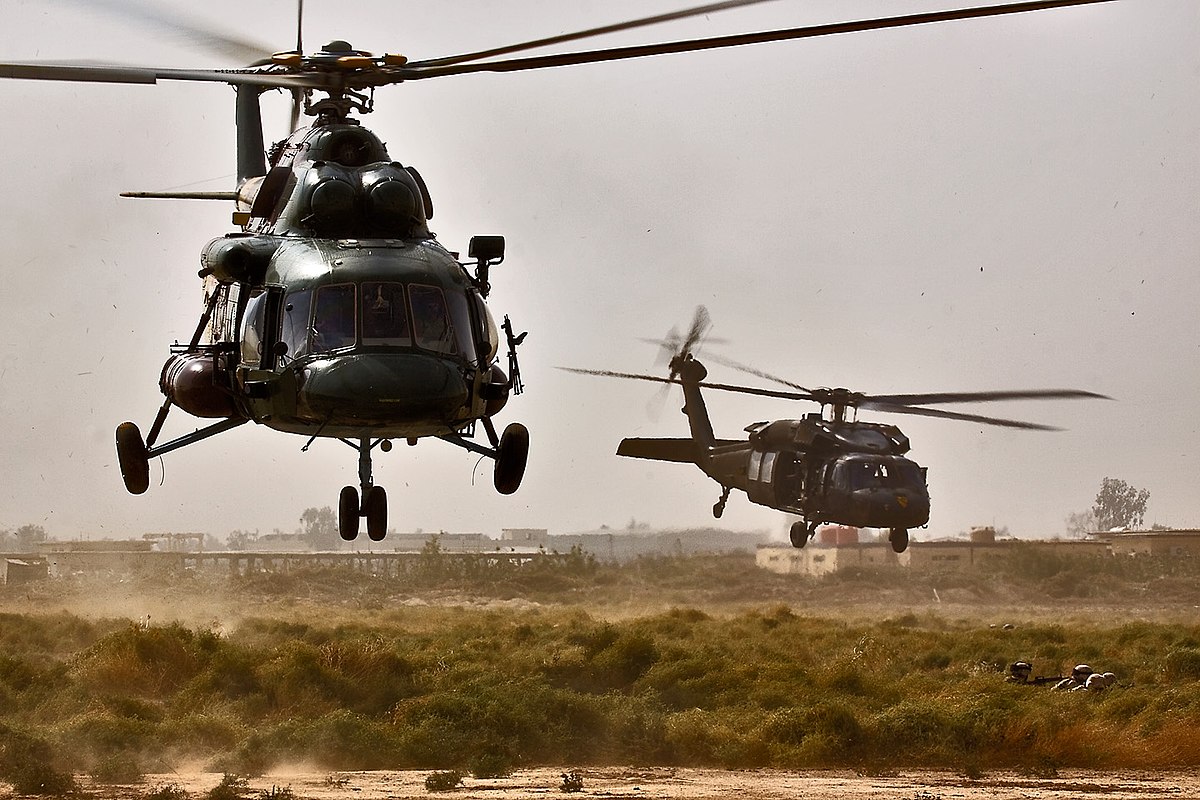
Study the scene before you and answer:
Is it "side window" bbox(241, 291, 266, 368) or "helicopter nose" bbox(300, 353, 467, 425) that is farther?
"side window" bbox(241, 291, 266, 368)

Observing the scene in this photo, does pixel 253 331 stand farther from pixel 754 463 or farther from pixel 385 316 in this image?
pixel 754 463

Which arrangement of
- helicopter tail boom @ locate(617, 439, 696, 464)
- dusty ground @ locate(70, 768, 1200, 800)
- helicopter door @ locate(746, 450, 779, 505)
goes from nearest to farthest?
dusty ground @ locate(70, 768, 1200, 800) < helicopter door @ locate(746, 450, 779, 505) < helicopter tail boom @ locate(617, 439, 696, 464)

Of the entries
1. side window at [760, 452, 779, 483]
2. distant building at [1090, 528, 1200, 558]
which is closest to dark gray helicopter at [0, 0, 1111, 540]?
side window at [760, 452, 779, 483]

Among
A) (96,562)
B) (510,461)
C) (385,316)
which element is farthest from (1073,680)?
(96,562)

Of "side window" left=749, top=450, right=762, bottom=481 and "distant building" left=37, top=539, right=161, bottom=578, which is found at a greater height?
"side window" left=749, top=450, right=762, bottom=481

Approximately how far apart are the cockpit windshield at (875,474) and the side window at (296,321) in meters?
23.7

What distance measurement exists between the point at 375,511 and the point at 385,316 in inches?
84.7

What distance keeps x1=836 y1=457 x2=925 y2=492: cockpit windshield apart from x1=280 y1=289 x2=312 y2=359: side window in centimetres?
2369

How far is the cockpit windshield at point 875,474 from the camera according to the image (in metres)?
38.6

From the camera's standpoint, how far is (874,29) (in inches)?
568

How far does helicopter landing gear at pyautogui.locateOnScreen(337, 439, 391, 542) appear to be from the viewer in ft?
56.0

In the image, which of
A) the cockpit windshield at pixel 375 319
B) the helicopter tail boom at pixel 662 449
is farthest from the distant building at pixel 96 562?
the cockpit windshield at pixel 375 319

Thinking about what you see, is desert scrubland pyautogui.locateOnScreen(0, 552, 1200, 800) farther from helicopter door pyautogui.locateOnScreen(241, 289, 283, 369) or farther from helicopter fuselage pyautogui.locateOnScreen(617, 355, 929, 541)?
helicopter door pyautogui.locateOnScreen(241, 289, 283, 369)

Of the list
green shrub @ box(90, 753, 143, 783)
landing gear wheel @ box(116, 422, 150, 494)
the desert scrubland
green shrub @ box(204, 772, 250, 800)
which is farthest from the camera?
the desert scrubland
